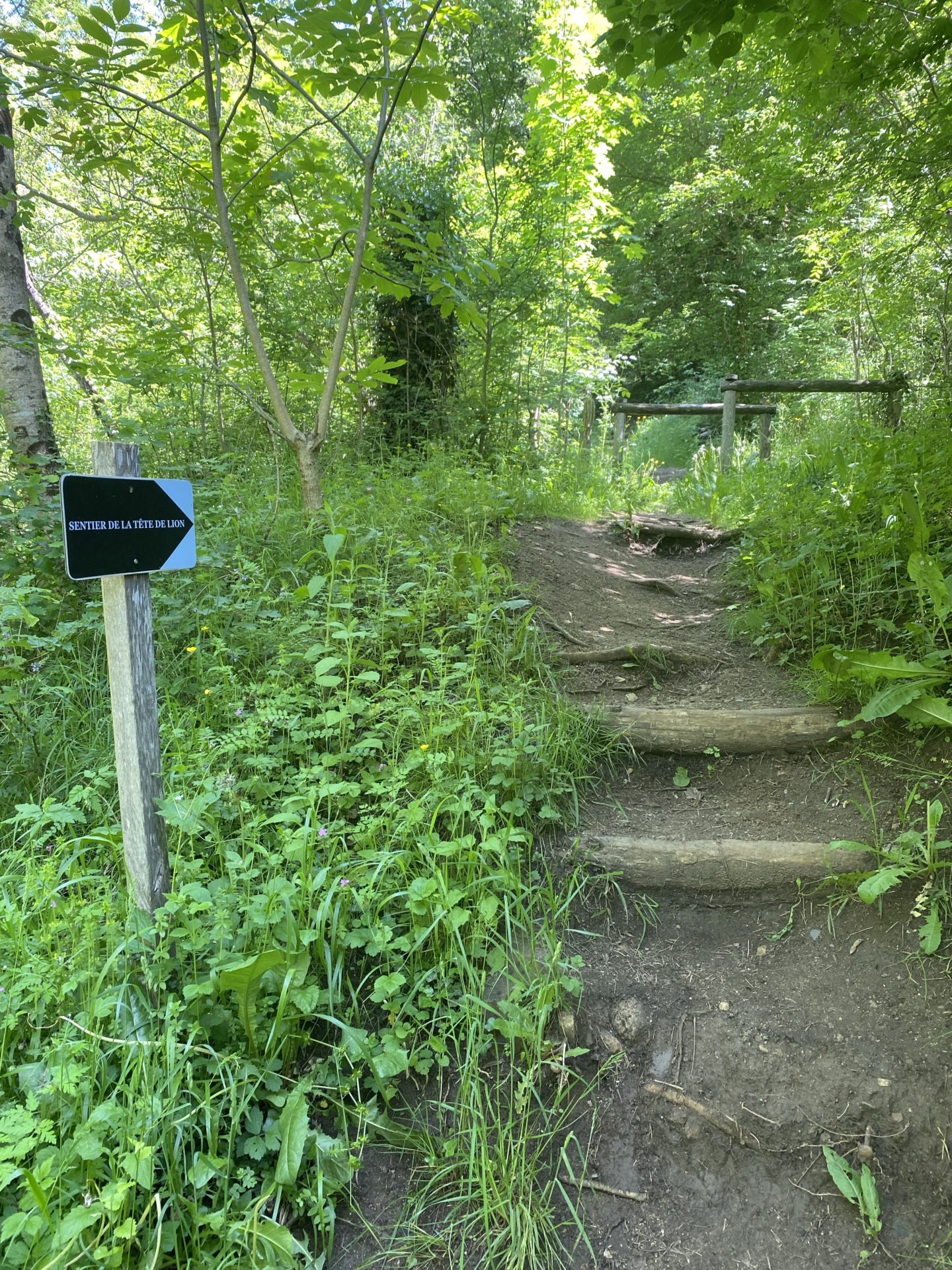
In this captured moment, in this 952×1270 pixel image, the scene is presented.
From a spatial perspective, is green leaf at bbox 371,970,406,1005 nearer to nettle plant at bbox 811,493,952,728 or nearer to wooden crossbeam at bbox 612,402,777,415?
nettle plant at bbox 811,493,952,728

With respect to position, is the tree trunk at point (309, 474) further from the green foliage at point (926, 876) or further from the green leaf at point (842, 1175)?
the green leaf at point (842, 1175)

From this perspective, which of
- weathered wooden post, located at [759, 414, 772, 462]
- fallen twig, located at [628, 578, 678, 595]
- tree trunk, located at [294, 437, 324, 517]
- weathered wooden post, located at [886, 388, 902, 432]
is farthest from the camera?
weathered wooden post, located at [759, 414, 772, 462]

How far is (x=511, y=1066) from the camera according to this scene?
67.1 inches

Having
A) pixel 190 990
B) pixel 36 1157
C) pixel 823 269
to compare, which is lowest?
pixel 36 1157

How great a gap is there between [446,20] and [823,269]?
26.5 ft

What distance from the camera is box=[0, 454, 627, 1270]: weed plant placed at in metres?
1.38

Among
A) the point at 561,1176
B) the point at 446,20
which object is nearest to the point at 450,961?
the point at 561,1176

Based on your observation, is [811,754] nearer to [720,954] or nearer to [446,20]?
[720,954]

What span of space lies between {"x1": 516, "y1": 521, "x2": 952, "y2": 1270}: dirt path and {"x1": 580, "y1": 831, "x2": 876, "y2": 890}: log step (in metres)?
0.06

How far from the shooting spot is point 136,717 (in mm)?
1622

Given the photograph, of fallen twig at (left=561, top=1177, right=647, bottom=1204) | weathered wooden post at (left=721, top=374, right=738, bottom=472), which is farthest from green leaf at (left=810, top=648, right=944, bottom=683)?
weathered wooden post at (left=721, top=374, right=738, bottom=472)

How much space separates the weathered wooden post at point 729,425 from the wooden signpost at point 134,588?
7389 mm

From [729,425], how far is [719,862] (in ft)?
22.9

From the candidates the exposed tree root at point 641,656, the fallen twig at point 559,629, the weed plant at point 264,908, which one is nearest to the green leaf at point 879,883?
the weed plant at point 264,908
